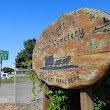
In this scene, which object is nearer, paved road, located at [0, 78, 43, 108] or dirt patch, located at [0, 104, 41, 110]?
dirt patch, located at [0, 104, 41, 110]

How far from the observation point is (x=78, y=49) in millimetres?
3123

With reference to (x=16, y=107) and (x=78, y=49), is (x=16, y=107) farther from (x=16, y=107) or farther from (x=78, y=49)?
(x=78, y=49)

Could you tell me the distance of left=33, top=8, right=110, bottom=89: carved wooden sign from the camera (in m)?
2.71

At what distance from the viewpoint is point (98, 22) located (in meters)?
2.78

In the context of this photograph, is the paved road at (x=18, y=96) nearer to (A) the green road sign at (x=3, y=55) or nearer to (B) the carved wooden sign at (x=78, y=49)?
(A) the green road sign at (x=3, y=55)

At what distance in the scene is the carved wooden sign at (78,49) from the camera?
271 centimetres

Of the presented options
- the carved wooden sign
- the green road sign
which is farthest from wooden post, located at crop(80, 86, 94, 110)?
the green road sign

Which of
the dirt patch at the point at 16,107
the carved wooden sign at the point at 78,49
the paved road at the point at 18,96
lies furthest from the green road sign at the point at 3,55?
the carved wooden sign at the point at 78,49

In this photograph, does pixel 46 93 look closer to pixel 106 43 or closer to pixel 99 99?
pixel 99 99

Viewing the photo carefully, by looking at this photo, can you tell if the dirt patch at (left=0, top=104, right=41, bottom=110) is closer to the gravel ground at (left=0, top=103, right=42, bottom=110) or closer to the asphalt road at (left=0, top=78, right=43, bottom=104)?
the gravel ground at (left=0, top=103, right=42, bottom=110)

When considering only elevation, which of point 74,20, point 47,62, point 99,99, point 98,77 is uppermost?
point 74,20

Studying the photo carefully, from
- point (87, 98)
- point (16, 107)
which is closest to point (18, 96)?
point (16, 107)

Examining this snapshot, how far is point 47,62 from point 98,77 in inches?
63.7

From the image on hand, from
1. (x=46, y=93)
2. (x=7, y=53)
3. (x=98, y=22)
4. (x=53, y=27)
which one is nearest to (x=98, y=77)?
Answer: (x=98, y=22)
